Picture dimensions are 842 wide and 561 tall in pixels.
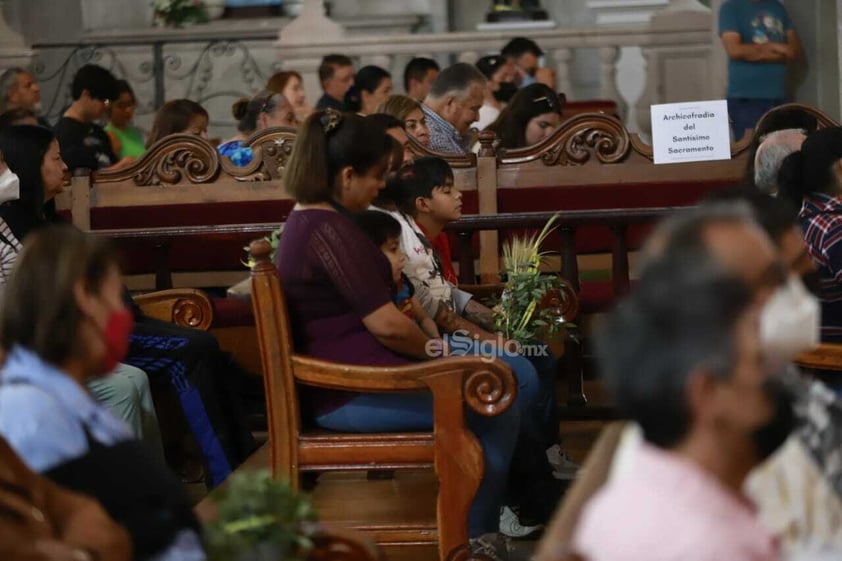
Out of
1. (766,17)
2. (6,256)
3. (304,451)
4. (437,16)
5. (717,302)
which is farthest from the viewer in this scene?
(437,16)

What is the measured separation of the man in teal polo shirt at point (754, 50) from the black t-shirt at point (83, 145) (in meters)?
3.96

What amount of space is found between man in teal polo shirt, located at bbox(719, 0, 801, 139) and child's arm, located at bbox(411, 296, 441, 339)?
230 inches

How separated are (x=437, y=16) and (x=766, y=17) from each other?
412 centimetres

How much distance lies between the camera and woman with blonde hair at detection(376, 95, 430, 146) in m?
6.37

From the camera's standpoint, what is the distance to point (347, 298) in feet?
12.0

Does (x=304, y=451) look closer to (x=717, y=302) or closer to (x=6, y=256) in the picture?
(x=6, y=256)

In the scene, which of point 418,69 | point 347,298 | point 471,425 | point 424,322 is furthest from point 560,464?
point 418,69

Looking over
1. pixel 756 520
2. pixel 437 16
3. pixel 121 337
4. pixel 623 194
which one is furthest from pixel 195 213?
pixel 437 16

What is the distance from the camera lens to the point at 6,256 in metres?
4.29

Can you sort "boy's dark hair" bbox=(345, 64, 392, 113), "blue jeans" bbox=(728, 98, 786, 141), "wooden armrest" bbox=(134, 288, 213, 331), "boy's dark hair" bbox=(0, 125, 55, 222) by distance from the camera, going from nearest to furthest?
"boy's dark hair" bbox=(0, 125, 55, 222), "wooden armrest" bbox=(134, 288, 213, 331), "boy's dark hair" bbox=(345, 64, 392, 113), "blue jeans" bbox=(728, 98, 786, 141)

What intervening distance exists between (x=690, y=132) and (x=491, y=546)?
2795 mm

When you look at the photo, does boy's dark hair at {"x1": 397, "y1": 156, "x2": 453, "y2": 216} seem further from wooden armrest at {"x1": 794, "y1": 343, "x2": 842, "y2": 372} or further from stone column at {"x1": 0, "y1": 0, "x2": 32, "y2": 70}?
stone column at {"x1": 0, "y1": 0, "x2": 32, "y2": 70}

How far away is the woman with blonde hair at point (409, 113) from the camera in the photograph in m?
6.37

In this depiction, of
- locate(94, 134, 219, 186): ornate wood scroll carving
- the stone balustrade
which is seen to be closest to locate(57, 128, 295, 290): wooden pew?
locate(94, 134, 219, 186): ornate wood scroll carving
